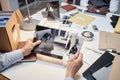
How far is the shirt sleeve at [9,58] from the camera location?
35.6 inches

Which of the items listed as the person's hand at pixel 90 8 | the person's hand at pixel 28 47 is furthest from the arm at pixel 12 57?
the person's hand at pixel 90 8

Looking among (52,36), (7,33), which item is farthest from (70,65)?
(7,33)

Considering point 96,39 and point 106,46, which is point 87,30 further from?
point 106,46

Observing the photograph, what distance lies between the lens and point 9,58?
0.92m

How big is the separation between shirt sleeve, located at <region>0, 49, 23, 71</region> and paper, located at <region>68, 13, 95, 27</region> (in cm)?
66

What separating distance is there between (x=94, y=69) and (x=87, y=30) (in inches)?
18.1

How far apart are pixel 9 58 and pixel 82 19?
81 cm

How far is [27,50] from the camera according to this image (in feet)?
3.21

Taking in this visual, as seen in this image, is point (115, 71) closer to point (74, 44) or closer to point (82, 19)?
point (74, 44)

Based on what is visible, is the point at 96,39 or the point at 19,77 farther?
the point at 96,39

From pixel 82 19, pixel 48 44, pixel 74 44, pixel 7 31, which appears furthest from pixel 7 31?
pixel 82 19

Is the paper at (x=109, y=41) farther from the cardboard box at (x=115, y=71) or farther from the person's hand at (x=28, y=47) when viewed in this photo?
the person's hand at (x=28, y=47)

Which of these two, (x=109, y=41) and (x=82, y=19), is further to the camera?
(x=82, y=19)

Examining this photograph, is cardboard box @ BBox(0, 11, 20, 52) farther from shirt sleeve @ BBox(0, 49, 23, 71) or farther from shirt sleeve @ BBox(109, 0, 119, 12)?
shirt sleeve @ BBox(109, 0, 119, 12)
